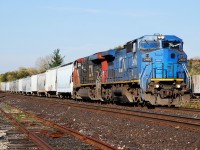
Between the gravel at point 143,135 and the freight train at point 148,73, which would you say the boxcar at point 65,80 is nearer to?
the freight train at point 148,73

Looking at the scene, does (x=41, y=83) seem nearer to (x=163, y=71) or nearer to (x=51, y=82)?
(x=51, y=82)

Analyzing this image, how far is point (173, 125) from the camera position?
39.2 ft

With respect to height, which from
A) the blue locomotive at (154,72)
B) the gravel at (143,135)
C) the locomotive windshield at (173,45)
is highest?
the locomotive windshield at (173,45)

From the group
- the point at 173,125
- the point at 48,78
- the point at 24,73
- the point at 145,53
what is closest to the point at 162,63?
the point at 145,53

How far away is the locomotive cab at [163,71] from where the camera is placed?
60.8 feet

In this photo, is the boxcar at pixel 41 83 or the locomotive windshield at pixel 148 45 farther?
the boxcar at pixel 41 83

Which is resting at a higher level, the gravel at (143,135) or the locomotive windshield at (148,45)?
the locomotive windshield at (148,45)

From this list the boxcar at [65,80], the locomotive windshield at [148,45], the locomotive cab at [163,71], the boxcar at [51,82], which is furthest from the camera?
the boxcar at [51,82]

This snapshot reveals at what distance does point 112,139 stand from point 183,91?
944 cm

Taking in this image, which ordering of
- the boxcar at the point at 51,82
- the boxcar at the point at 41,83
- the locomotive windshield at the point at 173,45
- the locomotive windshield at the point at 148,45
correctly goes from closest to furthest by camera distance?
the locomotive windshield at the point at 173,45 → the locomotive windshield at the point at 148,45 → the boxcar at the point at 51,82 → the boxcar at the point at 41,83

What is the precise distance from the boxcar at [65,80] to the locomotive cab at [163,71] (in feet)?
54.7

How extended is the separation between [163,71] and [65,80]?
20295mm

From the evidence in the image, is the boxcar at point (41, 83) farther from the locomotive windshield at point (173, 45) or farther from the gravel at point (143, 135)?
the gravel at point (143, 135)

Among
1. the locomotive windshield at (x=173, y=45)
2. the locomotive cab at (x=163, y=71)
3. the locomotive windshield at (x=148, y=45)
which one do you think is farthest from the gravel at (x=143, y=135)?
the locomotive windshield at (x=173, y=45)
